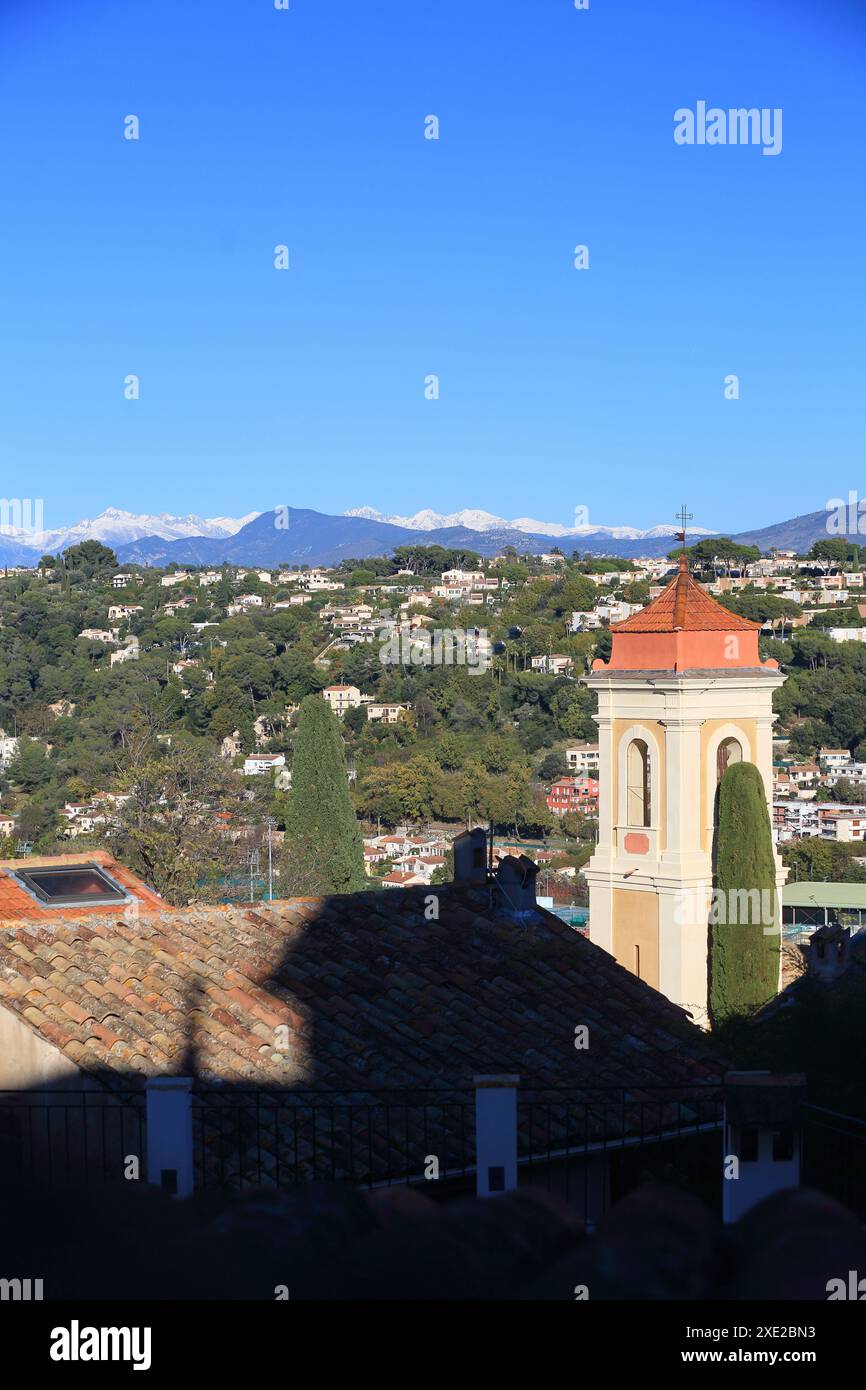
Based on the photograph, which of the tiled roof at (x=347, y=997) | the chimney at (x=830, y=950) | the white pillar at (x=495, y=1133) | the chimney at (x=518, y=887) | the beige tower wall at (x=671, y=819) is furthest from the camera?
the beige tower wall at (x=671, y=819)

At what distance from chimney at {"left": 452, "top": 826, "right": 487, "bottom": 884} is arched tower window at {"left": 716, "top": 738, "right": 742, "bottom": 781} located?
869 cm

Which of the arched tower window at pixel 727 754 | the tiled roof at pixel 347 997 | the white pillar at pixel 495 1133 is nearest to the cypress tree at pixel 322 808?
the arched tower window at pixel 727 754

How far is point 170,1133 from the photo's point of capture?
5.30 metres

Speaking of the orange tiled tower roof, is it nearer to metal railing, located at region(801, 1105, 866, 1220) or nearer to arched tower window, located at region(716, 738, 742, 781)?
arched tower window, located at region(716, 738, 742, 781)

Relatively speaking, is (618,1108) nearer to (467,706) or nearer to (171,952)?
(171,952)

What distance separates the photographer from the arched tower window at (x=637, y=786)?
1744 centimetres

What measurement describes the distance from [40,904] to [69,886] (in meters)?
0.36

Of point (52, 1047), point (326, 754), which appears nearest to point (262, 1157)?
point (52, 1047)

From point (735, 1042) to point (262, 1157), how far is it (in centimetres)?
514

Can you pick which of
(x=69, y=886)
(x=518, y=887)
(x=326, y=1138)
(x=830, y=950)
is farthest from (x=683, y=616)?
(x=326, y=1138)

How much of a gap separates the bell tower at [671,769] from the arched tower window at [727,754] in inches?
0.4

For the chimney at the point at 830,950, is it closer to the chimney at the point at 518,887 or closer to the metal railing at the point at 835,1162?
the chimney at the point at 518,887

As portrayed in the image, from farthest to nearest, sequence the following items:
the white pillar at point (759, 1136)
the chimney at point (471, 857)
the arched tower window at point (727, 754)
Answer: the arched tower window at point (727, 754) → the chimney at point (471, 857) → the white pillar at point (759, 1136)

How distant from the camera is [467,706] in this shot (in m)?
66.2
